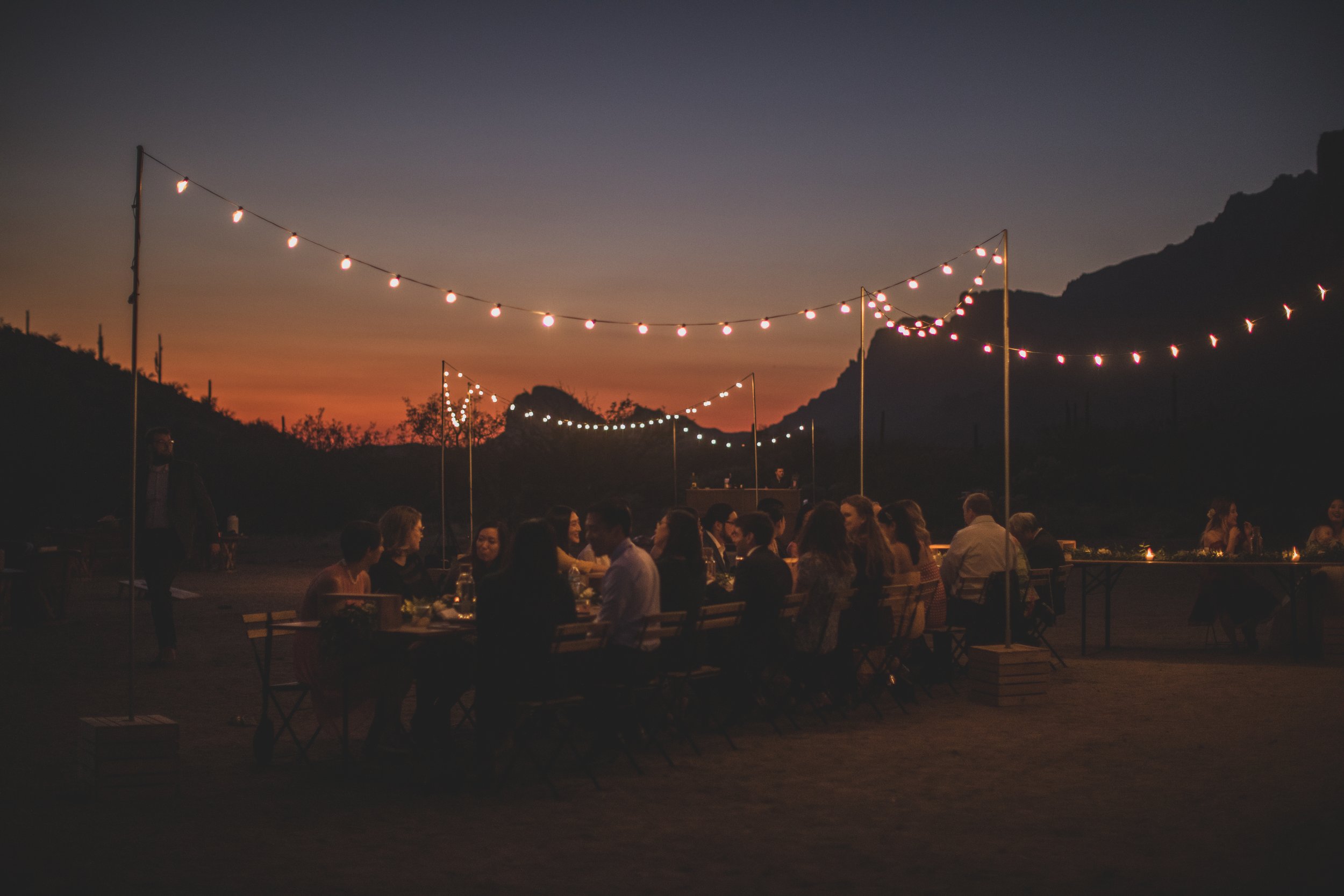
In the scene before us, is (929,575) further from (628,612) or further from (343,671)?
(343,671)

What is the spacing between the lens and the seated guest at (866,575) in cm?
700

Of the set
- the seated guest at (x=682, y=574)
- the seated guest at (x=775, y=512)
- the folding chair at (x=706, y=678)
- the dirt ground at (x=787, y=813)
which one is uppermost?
the seated guest at (x=775, y=512)

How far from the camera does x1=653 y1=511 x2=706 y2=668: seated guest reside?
605cm

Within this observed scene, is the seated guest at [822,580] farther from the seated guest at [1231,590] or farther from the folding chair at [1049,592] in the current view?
the seated guest at [1231,590]

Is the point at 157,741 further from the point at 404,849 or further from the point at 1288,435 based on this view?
the point at 1288,435

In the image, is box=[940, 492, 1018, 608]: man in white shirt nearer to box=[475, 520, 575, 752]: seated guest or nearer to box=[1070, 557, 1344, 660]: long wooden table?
box=[1070, 557, 1344, 660]: long wooden table

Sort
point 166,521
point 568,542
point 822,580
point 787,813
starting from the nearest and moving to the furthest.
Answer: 1. point 787,813
2. point 822,580
3. point 568,542
4. point 166,521

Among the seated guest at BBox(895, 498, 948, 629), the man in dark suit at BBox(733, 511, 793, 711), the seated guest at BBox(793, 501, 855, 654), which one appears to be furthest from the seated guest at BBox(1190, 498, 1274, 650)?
the man in dark suit at BBox(733, 511, 793, 711)

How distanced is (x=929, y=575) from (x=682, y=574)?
243 cm

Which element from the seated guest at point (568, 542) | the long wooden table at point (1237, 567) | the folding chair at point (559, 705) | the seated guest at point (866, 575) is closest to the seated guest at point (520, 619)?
the folding chair at point (559, 705)

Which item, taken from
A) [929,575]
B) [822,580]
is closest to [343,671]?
[822,580]

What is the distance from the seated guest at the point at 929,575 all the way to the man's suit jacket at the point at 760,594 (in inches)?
65.2

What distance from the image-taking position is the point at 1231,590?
9992 mm

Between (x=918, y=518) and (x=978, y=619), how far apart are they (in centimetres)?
85
